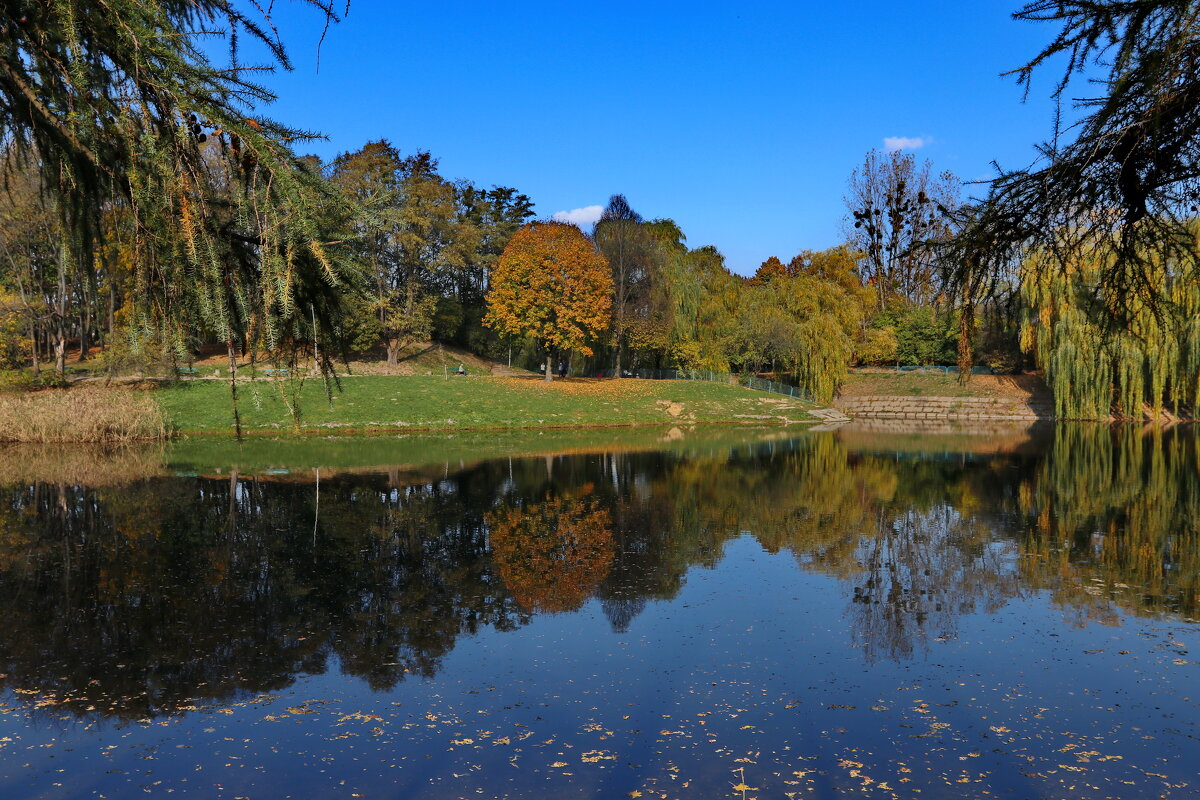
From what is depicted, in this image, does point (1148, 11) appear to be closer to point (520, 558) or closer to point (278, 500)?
point (520, 558)

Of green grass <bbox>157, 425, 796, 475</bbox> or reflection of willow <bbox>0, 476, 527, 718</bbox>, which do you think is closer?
reflection of willow <bbox>0, 476, 527, 718</bbox>

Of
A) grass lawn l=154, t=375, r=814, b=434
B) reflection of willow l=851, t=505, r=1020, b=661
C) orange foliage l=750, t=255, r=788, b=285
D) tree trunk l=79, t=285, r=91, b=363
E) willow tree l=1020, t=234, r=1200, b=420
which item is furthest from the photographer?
orange foliage l=750, t=255, r=788, b=285

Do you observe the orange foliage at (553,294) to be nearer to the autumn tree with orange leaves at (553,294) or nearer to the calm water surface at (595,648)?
the autumn tree with orange leaves at (553,294)

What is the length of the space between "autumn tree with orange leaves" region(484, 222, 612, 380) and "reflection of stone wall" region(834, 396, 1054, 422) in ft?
58.1

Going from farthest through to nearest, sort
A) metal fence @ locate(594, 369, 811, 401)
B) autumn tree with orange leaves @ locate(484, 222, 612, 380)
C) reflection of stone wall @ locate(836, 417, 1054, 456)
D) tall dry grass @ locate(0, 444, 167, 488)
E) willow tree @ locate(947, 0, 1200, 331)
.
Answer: metal fence @ locate(594, 369, 811, 401), autumn tree with orange leaves @ locate(484, 222, 612, 380), reflection of stone wall @ locate(836, 417, 1054, 456), tall dry grass @ locate(0, 444, 167, 488), willow tree @ locate(947, 0, 1200, 331)

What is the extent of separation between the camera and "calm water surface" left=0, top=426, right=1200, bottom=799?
643cm

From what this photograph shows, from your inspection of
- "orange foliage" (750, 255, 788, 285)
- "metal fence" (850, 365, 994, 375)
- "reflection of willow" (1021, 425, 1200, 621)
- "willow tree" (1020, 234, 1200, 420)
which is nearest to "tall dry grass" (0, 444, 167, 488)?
"reflection of willow" (1021, 425, 1200, 621)

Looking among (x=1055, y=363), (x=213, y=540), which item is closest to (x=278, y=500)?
(x=213, y=540)

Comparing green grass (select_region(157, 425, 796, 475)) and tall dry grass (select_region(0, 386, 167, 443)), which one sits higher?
tall dry grass (select_region(0, 386, 167, 443))

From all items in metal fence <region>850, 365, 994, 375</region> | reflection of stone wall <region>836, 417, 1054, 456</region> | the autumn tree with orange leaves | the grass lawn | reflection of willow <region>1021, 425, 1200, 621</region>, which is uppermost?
the autumn tree with orange leaves

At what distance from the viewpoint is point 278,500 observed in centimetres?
1883

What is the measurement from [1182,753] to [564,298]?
138 ft

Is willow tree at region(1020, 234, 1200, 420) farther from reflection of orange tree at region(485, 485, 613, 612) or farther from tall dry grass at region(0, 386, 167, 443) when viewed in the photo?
tall dry grass at region(0, 386, 167, 443)

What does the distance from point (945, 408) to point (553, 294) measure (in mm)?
25473
